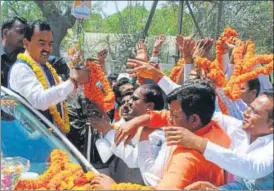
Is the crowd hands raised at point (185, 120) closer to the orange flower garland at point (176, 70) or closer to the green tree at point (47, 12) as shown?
the orange flower garland at point (176, 70)

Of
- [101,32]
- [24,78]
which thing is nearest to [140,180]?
[101,32]

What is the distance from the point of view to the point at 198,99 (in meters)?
1.74

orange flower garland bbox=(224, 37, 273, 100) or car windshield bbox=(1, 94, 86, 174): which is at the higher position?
orange flower garland bbox=(224, 37, 273, 100)

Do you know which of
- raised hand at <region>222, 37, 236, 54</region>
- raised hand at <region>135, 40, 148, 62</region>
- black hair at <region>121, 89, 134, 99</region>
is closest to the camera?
raised hand at <region>222, 37, 236, 54</region>

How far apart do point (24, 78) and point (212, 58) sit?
2.96 feet

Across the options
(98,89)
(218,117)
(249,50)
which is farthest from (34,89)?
(249,50)

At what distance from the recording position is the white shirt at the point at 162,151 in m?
1.74

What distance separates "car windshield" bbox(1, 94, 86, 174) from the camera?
77.3 inches

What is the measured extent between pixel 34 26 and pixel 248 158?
42.9 inches

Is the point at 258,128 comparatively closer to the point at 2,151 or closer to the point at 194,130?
the point at 194,130

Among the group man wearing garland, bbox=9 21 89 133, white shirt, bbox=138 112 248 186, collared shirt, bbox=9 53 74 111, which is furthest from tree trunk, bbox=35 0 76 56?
white shirt, bbox=138 112 248 186

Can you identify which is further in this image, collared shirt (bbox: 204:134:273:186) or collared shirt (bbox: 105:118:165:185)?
collared shirt (bbox: 105:118:165:185)

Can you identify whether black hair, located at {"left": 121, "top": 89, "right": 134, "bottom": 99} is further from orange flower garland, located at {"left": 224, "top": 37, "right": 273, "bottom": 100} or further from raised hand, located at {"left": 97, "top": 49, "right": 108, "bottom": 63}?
orange flower garland, located at {"left": 224, "top": 37, "right": 273, "bottom": 100}

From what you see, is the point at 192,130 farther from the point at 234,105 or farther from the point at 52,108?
the point at 52,108
